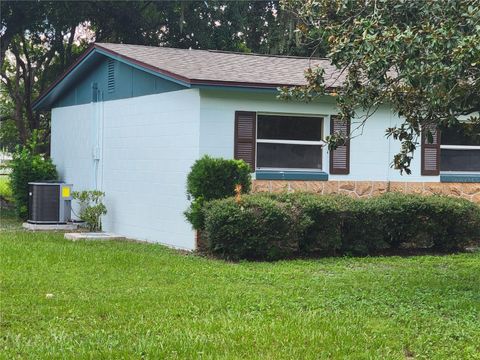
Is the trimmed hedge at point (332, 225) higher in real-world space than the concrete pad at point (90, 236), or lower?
higher

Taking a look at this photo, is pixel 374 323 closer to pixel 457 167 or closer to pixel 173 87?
pixel 173 87

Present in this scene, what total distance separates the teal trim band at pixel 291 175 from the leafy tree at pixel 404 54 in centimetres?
409

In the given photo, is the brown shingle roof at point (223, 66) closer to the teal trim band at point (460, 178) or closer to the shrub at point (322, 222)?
the shrub at point (322, 222)

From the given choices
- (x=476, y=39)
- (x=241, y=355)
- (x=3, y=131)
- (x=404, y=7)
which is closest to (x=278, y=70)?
(x=404, y=7)

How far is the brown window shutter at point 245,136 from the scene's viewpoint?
13.2m

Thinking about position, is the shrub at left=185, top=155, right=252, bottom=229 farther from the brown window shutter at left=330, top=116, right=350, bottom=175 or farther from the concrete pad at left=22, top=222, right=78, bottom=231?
the concrete pad at left=22, top=222, right=78, bottom=231

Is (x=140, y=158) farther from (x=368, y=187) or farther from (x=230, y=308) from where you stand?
(x=230, y=308)

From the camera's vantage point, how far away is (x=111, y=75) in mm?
16375

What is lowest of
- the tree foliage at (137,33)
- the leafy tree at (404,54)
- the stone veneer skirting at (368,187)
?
the stone veneer skirting at (368,187)

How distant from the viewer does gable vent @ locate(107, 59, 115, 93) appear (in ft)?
53.4

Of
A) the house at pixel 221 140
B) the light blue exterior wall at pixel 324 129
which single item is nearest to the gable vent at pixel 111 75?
the house at pixel 221 140

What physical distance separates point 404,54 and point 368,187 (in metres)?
7.10

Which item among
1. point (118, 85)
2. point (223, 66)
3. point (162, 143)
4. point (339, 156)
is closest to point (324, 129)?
point (339, 156)

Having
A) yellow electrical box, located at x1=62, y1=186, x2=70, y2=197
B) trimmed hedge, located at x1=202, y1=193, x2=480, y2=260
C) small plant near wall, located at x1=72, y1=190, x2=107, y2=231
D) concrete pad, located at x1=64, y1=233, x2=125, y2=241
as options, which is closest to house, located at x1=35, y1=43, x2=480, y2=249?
small plant near wall, located at x1=72, y1=190, x2=107, y2=231
